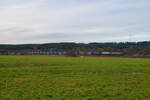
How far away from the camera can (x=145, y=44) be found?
193500 millimetres

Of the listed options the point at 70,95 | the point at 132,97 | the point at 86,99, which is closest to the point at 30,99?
the point at 70,95

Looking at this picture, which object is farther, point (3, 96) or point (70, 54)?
point (70, 54)

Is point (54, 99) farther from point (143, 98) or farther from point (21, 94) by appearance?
point (143, 98)

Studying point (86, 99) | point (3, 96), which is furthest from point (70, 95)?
point (3, 96)

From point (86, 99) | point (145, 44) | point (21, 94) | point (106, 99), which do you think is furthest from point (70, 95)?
point (145, 44)

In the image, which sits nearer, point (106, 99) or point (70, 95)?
point (106, 99)

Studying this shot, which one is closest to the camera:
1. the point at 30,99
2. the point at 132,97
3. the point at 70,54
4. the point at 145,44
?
the point at 30,99

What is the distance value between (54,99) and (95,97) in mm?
2250

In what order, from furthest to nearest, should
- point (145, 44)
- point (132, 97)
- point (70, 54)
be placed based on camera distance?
point (145, 44) < point (70, 54) < point (132, 97)

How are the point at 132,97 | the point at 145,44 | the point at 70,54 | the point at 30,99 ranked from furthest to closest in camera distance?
1. the point at 145,44
2. the point at 70,54
3. the point at 132,97
4. the point at 30,99

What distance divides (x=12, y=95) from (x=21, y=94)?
51 centimetres

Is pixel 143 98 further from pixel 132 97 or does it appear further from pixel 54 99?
pixel 54 99

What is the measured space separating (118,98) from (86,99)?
5.88 ft

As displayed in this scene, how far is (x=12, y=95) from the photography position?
33.6 ft
